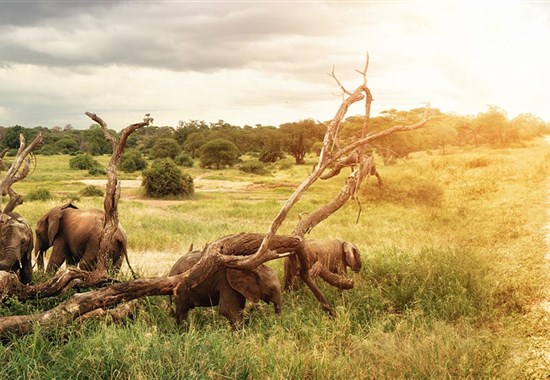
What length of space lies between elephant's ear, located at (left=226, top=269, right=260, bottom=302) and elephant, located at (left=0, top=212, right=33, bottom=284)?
11.1 feet

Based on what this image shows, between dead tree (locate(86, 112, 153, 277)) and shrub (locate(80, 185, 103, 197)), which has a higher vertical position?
dead tree (locate(86, 112, 153, 277))

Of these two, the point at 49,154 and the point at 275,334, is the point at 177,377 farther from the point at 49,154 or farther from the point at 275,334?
the point at 49,154

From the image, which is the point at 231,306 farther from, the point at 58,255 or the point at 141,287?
the point at 58,255

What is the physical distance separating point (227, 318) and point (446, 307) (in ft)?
10.5

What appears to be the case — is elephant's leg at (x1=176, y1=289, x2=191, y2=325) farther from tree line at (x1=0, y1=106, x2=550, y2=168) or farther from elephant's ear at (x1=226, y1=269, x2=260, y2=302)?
tree line at (x1=0, y1=106, x2=550, y2=168)

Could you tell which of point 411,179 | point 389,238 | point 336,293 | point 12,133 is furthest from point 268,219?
point 12,133

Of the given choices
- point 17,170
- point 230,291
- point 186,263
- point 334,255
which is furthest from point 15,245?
point 334,255

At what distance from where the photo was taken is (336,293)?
7699 millimetres

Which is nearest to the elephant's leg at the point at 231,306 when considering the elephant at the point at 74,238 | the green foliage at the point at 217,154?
the elephant at the point at 74,238

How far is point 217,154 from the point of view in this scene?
2282 inches

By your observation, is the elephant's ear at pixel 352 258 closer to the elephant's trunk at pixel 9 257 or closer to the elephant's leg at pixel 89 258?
the elephant's leg at pixel 89 258

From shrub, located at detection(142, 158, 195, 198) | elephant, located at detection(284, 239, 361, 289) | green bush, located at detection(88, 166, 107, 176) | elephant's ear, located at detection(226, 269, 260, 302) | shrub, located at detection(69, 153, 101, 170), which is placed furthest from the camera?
shrub, located at detection(69, 153, 101, 170)

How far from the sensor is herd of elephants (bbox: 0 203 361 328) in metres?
6.15

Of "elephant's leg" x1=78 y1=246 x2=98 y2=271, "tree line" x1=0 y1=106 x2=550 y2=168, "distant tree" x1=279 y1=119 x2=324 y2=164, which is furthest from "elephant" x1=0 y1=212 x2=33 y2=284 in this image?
"distant tree" x1=279 y1=119 x2=324 y2=164
